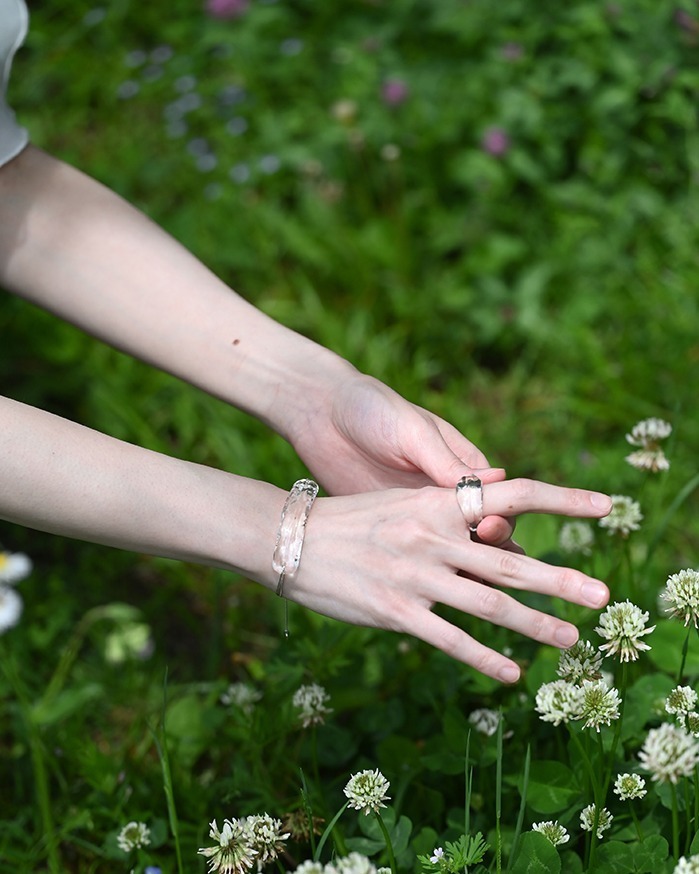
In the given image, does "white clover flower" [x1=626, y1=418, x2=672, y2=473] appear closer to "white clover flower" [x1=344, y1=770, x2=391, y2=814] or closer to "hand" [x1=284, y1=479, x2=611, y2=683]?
"hand" [x1=284, y1=479, x2=611, y2=683]

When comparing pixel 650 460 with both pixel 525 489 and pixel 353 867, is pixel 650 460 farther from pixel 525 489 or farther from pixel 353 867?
pixel 353 867

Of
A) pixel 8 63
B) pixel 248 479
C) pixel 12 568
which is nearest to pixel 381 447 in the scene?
pixel 248 479

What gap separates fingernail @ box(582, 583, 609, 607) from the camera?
1.07m

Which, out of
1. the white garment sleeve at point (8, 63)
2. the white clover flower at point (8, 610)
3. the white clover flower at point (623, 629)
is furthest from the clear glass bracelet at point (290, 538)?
the white clover flower at point (8, 610)

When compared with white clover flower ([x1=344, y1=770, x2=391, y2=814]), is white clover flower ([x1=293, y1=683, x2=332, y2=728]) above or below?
below

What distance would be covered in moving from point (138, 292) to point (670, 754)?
1.04m

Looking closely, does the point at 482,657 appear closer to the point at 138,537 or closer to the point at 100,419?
the point at 138,537

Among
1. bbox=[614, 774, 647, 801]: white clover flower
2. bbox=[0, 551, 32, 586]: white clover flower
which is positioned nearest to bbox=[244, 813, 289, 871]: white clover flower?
bbox=[614, 774, 647, 801]: white clover flower

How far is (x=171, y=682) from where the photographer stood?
6.67 ft

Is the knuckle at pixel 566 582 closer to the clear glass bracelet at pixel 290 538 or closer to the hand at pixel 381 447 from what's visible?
the hand at pixel 381 447

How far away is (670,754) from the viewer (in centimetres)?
89

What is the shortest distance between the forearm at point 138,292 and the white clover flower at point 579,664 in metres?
0.55

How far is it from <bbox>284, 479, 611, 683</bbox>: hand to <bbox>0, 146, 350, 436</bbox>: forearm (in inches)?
13.2

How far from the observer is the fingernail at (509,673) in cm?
108
